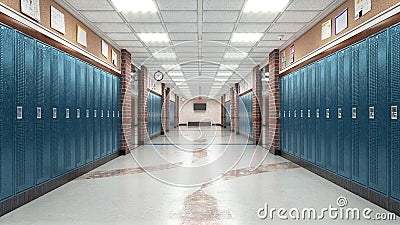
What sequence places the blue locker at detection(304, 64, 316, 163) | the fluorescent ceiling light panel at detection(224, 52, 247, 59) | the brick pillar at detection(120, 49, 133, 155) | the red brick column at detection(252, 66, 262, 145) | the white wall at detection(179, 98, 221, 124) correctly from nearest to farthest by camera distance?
the blue locker at detection(304, 64, 316, 163), the brick pillar at detection(120, 49, 133, 155), the fluorescent ceiling light panel at detection(224, 52, 247, 59), the red brick column at detection(252, 66, 262, 145), the white wall at detection(179, 98, 221, 124)

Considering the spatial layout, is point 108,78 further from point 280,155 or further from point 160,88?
point 160,88

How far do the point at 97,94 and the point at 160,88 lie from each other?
10.6 metres

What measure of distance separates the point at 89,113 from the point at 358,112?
15.5 feet

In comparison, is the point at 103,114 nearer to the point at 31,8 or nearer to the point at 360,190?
the point at 31,8

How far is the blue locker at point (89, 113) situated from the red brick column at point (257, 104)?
690 cm

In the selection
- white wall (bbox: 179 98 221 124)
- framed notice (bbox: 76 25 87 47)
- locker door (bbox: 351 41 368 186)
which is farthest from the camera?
white wall (bbox: 179 98 221 124)

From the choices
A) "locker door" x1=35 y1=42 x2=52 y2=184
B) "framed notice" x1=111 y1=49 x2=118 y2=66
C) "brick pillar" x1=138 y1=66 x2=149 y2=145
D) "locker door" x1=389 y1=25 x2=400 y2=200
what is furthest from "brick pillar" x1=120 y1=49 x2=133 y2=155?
"locker door" x1=389 y1=25 x2=400 y2=200

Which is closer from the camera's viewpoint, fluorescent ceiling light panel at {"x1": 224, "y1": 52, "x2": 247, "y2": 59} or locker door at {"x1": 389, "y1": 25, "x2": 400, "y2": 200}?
locker door at {"x1": 389, "y1": 25, "x2": 400, "y2": 200}

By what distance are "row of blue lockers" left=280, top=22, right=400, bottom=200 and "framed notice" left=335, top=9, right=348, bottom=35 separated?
0.39m

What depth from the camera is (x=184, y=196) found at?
14.7ft

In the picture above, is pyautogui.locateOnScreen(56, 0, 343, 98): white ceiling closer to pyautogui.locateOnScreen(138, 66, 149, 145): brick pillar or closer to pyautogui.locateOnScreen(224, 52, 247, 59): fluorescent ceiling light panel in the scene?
pyautogui.locateOnScreen(224, 52, 247, 59): fluorescent ceiling light panel

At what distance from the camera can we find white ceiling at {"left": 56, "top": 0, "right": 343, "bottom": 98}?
549 centimetres

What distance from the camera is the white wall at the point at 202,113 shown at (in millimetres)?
36312

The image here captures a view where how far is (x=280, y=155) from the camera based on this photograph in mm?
9195
